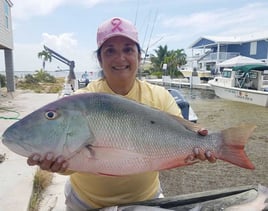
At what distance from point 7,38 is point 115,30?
50.3ft

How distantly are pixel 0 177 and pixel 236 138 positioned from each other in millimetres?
3385

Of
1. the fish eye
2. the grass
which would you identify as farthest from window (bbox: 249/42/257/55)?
the fish eye

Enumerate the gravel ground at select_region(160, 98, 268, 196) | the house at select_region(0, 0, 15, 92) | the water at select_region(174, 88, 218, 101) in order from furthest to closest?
1. the water at select_region(174, 88, 218, 101)
2. the house at select_region(0, 0, 15, 92)
3. the gravel ground at select_region(160, 98, 268, 196)

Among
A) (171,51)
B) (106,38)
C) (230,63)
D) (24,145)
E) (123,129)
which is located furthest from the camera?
(171,51)

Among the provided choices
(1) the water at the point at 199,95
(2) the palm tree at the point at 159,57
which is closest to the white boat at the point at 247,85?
(1) the water at the point at 199,95

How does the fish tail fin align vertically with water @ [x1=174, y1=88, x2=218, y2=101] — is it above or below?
above

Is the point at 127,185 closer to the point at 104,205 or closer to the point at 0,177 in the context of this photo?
the point at 104,205

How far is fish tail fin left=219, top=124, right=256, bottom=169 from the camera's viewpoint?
4.79 feet

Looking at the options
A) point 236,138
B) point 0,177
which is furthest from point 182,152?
point 0,177

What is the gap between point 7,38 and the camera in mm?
15602

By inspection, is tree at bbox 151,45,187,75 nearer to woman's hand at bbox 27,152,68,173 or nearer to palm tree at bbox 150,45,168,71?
palm tree at bbox 150,45,168,71

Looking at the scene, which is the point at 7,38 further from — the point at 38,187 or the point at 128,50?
the point at 128,50

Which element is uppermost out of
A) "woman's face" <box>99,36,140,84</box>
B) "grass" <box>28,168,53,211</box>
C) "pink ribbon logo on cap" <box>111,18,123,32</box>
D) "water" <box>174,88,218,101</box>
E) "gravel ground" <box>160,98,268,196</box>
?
"pink ribbon logo on cap" <box>111,18,123,32</box>

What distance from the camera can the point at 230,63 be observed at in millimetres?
27328
